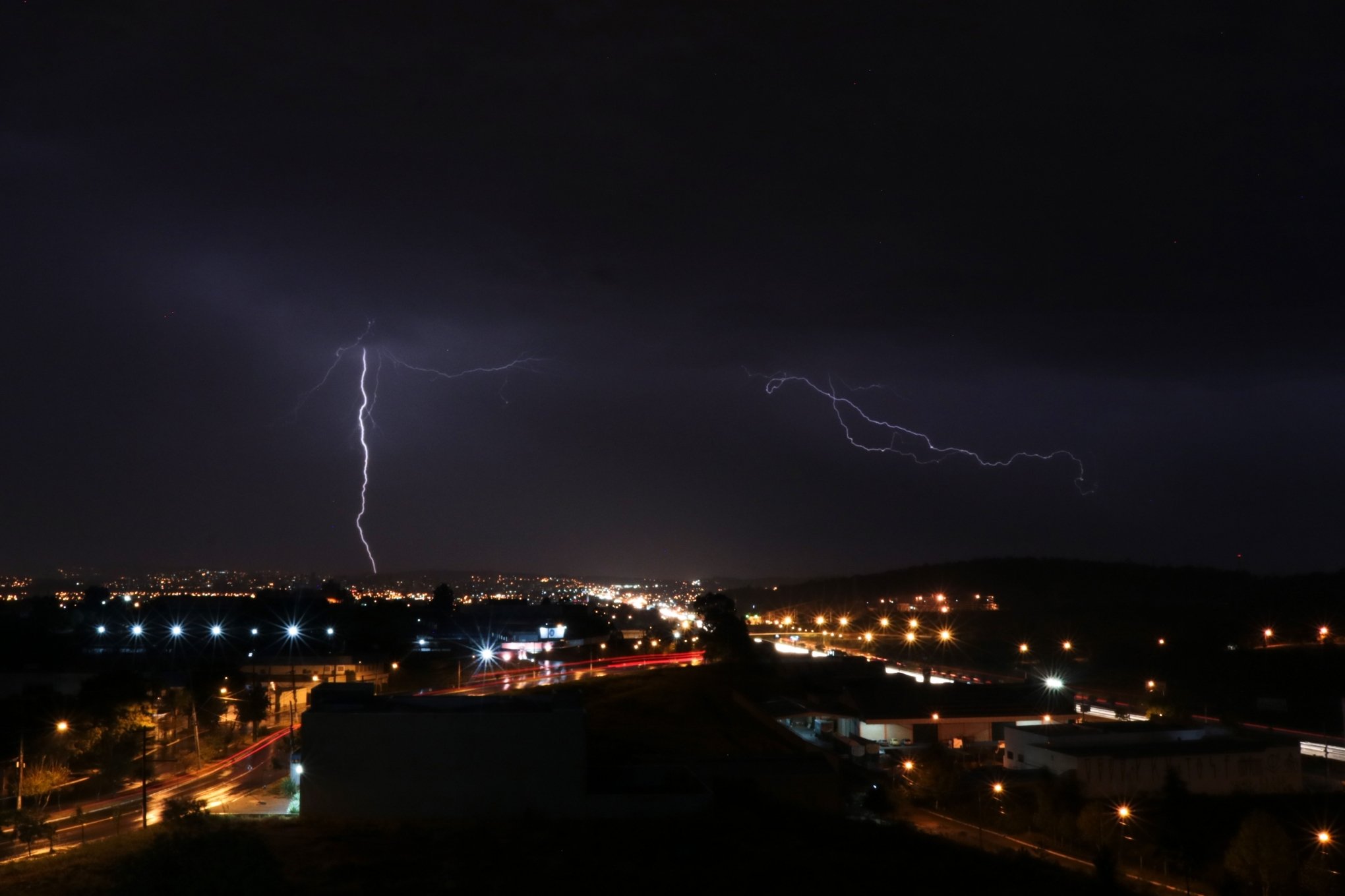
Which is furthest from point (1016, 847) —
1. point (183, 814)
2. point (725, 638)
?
point (725, 638)

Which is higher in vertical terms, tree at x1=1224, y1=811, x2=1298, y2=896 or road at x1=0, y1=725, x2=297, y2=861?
road at x1=0, y1=725, x2=297, y2=861

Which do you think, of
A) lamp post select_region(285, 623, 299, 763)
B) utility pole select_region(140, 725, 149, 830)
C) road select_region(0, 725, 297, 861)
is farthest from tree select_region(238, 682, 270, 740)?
utility pole select_region(140, 725, 149, 830)

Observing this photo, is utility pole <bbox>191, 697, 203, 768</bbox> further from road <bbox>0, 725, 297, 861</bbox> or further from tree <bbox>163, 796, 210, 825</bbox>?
tree <bbox>163, 796, 210, 825</bbox>

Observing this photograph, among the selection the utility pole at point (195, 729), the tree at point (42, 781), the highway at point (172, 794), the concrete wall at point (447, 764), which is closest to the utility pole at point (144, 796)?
the highway at point (172, 794)

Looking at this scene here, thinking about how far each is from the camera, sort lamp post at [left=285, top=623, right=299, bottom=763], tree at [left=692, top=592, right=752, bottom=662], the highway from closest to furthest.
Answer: the highway < lamp post at [left=285, top=623, right=299, bottom=763] < tree at [left=692, top=592, right=752, bottom=662]

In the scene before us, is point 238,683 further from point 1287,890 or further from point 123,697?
point 1287,890

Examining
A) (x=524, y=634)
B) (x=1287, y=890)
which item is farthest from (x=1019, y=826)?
(x=524, y=634)

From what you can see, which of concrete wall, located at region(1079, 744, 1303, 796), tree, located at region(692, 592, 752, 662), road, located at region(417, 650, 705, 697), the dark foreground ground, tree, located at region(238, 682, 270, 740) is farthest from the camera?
tree, located at region(692, 592, 752, 662)

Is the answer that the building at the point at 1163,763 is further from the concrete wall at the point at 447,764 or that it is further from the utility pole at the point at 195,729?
the utility pole at the point at 195,729
